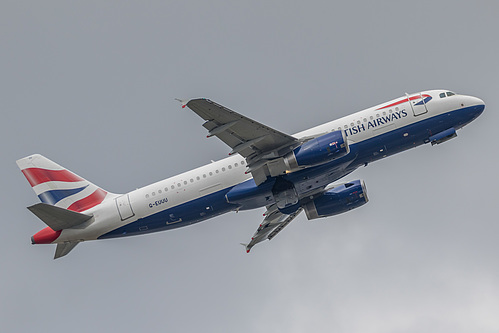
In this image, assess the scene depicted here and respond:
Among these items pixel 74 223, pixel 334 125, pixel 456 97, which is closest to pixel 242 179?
pixel 334 125

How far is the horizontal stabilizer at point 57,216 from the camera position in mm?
52312

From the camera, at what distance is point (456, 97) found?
183 feet

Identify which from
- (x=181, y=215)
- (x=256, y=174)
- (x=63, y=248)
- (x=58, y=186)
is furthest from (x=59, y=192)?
(x=256, y=174)

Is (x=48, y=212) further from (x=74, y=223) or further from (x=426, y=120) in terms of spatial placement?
(x=426, y=120)

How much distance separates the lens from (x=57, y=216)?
5391 cm

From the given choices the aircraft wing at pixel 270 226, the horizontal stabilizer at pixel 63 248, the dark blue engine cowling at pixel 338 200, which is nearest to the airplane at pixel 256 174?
the horizontal stabilizer at pixel 63 248

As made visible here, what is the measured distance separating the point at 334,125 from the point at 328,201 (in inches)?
362

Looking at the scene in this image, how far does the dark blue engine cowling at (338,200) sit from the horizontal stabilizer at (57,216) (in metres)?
19.8

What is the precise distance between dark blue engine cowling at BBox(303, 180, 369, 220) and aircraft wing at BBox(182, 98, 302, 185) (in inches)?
360

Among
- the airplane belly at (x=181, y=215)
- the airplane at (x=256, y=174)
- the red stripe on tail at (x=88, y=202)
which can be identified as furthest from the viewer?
the red stripe on tail at (x=88, y=202)

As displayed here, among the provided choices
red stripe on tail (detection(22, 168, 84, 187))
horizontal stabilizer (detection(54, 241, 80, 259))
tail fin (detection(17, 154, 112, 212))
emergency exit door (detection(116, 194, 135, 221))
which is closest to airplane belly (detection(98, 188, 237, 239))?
emergency exit door (detection(116, 194, 135, 221))

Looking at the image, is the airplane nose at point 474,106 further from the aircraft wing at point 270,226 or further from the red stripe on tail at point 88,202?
the red stripe on tail at point 88,202

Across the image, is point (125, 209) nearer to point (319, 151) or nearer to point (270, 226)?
point (270, 226)

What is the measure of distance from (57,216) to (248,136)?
54.5 feet
